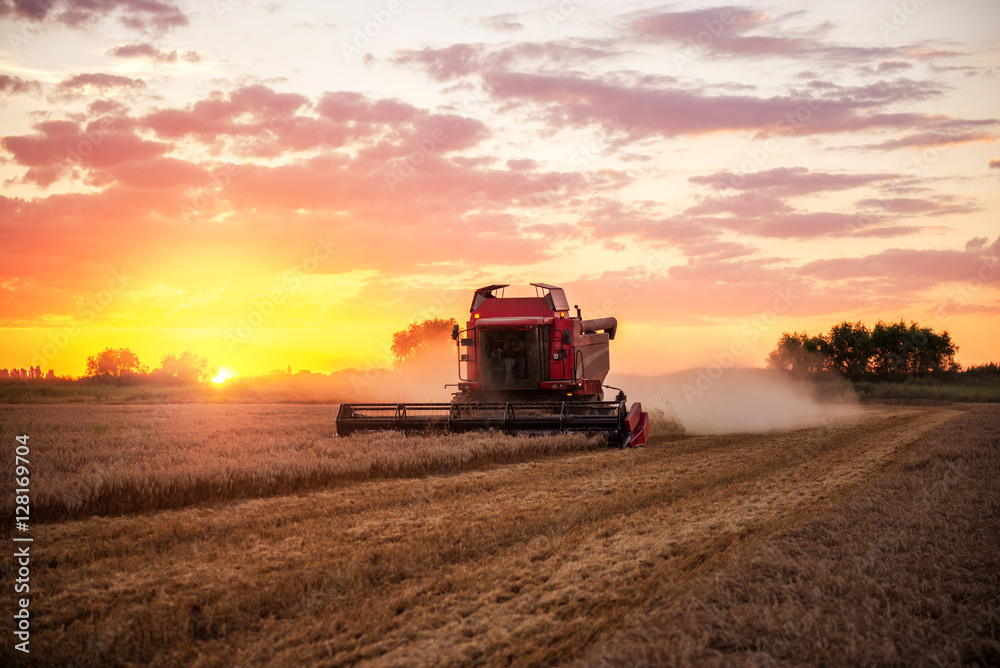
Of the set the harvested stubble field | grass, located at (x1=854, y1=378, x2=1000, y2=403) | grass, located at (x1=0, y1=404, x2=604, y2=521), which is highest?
grass, located at (x1=0, y1=404, x2=604, y2=521)

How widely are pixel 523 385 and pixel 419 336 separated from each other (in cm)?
4839

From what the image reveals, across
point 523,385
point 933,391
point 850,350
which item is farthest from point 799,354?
point 523,385

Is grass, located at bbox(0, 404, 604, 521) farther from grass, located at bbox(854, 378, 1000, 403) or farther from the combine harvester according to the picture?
grass, located at bbox(854, 378, 1000, 403)

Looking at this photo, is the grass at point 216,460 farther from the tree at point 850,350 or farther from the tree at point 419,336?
the tree at point 850,350

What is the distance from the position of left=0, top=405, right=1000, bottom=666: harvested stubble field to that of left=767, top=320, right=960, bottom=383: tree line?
2079 inches

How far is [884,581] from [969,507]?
3.24 meters

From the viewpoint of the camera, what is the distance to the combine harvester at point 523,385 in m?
14.6

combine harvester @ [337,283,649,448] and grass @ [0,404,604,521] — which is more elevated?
combine harvester @ [337,283,649,448]

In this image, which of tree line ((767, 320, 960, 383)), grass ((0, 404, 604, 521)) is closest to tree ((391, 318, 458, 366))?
tree line ((767, 320, 960, 383))

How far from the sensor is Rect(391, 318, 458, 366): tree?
5734 cm

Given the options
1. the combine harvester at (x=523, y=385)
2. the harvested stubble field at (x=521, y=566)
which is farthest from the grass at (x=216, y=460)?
the combine harvester at (x=523, y=385)

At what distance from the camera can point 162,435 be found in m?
15.5

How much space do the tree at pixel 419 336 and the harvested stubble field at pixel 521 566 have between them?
45248 mm

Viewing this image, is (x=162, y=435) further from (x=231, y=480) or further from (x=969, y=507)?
(x=969, y=507)
